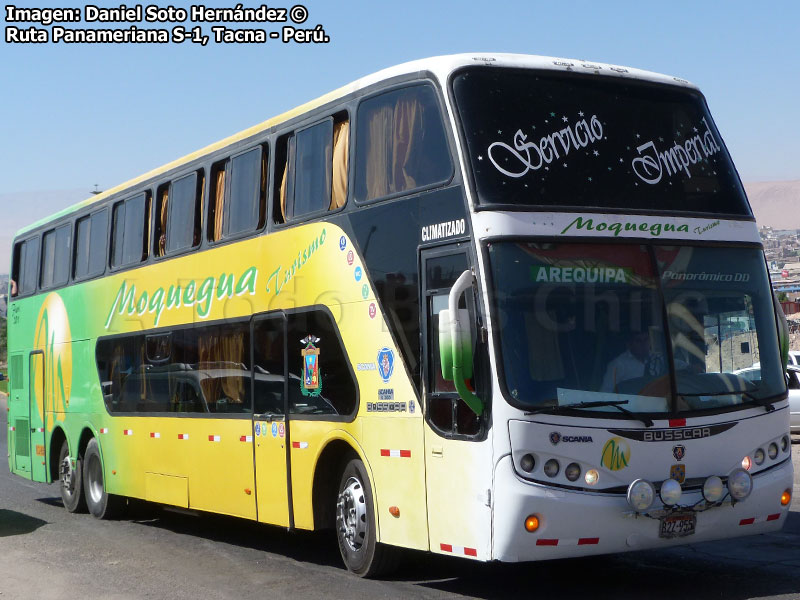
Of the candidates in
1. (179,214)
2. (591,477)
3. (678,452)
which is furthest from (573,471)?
(179,214)

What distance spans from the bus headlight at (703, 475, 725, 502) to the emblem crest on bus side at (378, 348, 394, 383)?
8.42 ft

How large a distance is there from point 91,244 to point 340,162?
7.39 m

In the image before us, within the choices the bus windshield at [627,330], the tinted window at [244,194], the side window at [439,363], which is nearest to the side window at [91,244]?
the tinted window at [244,194]

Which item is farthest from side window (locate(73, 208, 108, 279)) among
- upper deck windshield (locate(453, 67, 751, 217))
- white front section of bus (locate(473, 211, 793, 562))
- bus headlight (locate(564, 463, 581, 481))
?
bus headlight (locate(564, 463, 581, 481))

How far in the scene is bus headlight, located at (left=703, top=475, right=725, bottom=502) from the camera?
327 inches

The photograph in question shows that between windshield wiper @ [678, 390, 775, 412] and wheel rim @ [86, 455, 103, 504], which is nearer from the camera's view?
windshield wiper @ [678, 390, 775, 412]

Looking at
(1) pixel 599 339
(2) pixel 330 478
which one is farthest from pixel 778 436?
(2) pixel 330 478

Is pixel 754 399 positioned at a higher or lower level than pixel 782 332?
lower

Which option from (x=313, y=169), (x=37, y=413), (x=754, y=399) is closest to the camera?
(x=754, y=399)

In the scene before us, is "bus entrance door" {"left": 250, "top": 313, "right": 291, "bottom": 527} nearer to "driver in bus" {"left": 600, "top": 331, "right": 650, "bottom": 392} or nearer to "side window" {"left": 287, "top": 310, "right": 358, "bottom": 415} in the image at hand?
"side window" {"left": 287, "top": 310, "right": 358, "bottom": 415}

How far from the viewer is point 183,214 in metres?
13.7

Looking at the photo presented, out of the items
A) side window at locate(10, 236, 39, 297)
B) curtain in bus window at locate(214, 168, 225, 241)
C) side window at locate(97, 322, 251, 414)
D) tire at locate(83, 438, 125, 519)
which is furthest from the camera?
side window at locate(10, 236, 39, 297)

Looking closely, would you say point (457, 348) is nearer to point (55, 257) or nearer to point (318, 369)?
point (318, 369)

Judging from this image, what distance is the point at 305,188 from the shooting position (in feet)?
36.0
